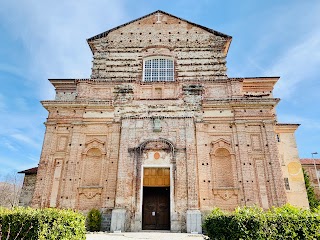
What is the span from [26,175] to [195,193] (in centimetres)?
1232

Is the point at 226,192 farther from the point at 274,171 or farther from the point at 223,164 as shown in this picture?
the point at 274,171

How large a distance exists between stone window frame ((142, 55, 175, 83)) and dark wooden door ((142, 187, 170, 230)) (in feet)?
25.6

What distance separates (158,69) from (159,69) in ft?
0.25

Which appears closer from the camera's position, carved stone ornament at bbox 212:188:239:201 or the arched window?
carved stone ornament at bbox 212:188:239:201

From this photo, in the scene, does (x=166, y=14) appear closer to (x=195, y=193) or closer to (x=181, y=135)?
(x=181, y=135)

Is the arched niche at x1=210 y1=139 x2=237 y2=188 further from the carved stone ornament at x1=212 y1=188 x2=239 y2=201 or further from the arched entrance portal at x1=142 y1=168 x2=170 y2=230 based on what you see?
the arched entrance portal at x1=142 y1=168 x2=170 y2=230

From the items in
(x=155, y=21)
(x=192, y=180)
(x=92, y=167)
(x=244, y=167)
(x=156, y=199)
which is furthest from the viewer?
(x=155, y=21)

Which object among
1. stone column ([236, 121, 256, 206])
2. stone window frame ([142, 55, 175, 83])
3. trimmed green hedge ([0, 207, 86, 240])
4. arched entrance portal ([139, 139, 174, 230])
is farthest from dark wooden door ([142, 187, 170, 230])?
stone window frame ([142, 55, 175, 83])

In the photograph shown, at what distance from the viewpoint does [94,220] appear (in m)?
13.7

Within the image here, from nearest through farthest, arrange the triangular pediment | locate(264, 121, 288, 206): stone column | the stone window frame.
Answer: locate(264, 121, 288, 206): stone column
the stone window frame
the triangular pediment

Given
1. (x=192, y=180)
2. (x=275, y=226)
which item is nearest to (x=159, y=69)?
(x=192, y=180)

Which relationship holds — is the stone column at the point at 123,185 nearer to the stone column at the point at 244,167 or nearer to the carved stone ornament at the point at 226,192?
the carved stone ornament at the point at 226,192

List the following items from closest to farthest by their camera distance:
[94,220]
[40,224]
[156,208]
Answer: [40,224], [94,220], [156,208]

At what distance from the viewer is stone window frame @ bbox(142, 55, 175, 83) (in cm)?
1830
